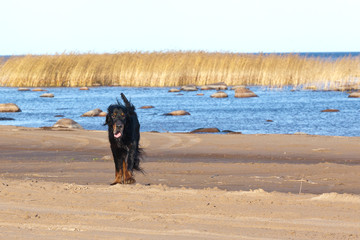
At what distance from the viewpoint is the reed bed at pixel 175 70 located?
37.9 meters

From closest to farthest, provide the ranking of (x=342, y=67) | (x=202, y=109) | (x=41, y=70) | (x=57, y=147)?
(x=57, y=147) < (x=202, y=109) < (x=342, y=67) < (x=41, y=70)

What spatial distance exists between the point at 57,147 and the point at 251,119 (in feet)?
33.8

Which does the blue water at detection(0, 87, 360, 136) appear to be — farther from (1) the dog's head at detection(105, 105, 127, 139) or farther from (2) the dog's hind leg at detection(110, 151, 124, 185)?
(1) the dog's head at detection(105, 105, 127, 139)

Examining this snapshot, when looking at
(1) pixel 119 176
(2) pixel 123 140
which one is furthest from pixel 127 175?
(2) pixel 123 140

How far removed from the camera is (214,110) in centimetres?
2558

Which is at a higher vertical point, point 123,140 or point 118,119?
point 118,119

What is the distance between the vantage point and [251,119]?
21984mm

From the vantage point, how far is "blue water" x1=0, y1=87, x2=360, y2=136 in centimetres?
2000

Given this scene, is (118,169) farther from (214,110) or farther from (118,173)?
(214,110)

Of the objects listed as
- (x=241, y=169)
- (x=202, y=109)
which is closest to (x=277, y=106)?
(x=202, y=109)

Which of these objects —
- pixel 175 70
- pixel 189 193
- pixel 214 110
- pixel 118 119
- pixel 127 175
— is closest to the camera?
pixel 189 193

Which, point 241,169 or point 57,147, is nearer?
point 241,169

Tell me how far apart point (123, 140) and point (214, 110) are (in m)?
17.9

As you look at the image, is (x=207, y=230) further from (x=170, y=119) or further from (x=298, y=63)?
(x=298, y=63)
